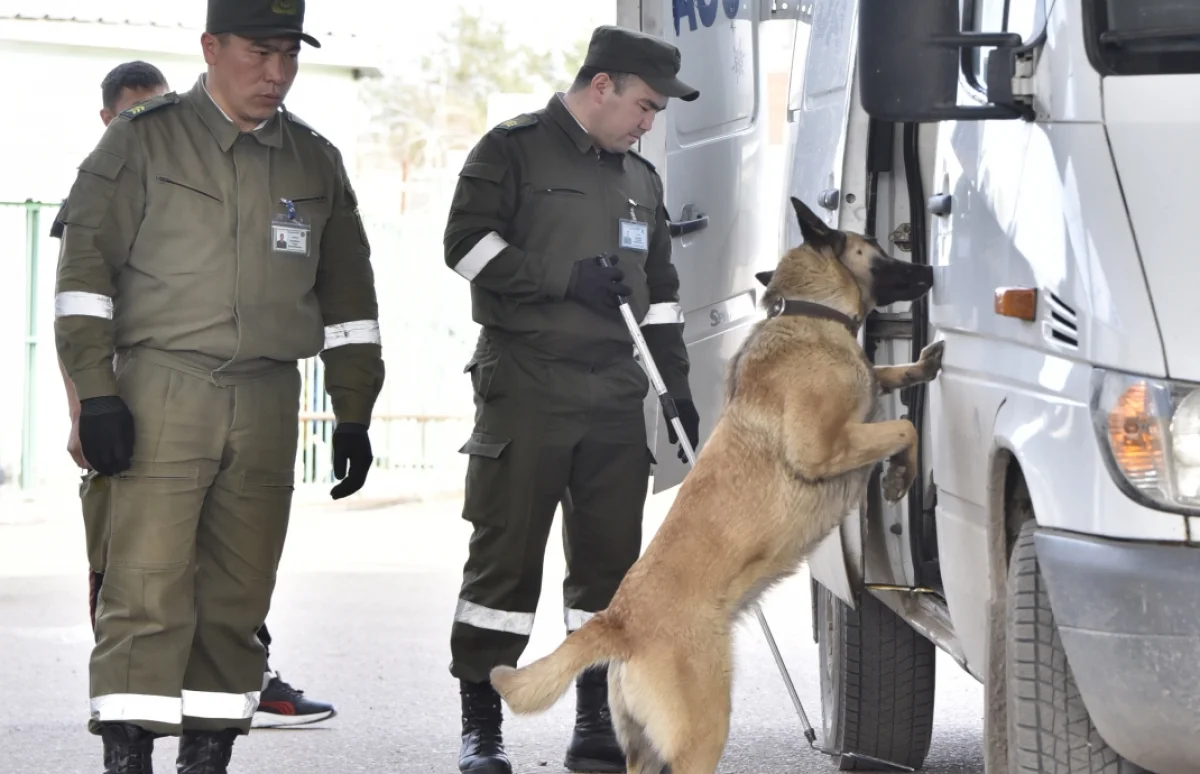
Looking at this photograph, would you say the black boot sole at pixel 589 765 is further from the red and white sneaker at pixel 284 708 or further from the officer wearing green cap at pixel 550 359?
the red and white sneaker at pixel 284 708

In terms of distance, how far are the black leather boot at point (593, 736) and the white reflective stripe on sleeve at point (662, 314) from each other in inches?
42.7

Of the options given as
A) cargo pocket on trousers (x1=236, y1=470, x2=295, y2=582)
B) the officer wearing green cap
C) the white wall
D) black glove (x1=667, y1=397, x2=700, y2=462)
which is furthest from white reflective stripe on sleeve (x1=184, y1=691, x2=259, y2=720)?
the white wall

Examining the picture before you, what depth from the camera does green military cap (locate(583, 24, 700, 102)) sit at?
4980 millimetres

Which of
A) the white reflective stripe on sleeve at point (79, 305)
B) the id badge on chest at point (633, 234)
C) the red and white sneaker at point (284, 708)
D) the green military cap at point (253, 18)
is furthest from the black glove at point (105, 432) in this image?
the red and white sneaker at point (284, 708)

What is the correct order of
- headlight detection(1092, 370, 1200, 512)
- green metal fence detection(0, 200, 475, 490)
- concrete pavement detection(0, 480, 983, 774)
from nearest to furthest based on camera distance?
1. headlight detection(1092, 370, 1200, 512)
2. concrete pavement detection(0, 480, 983, 774)
3. green metal fence detection(0, 200, 475, 490)

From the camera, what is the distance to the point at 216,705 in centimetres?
437

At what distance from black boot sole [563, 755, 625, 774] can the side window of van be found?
245 centimetres

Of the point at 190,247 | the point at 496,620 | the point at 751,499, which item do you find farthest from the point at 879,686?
the point at 190,247

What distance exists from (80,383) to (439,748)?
6.80ft

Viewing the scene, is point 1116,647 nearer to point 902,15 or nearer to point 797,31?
point 902,15

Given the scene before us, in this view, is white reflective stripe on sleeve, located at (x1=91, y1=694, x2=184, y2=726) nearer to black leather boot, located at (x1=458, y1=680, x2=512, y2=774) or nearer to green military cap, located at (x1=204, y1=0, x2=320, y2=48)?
black leather boot, located at (x1=458, y1=680, x2=512, y2=774)

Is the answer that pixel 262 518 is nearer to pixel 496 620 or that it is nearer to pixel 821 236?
pixel 496 620

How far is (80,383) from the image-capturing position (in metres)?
4.11

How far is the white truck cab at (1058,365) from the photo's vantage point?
2803 mm
